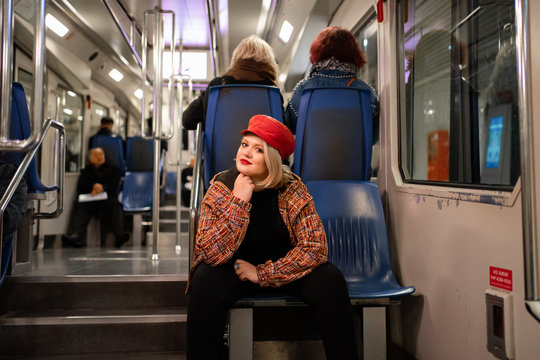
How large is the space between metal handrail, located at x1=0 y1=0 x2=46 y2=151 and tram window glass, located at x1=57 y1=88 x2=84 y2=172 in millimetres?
4205

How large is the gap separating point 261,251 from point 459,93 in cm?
126

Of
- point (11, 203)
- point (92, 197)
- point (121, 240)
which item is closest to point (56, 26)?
point (92, 197)

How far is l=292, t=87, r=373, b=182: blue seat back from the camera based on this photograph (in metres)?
2.80

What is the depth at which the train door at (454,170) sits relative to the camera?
1.73 metres

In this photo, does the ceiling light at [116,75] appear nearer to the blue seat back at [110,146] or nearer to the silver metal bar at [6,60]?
the blue seat back at [110,146]

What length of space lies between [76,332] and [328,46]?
2275 mm

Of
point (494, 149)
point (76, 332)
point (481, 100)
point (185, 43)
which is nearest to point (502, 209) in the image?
point (494, 149)

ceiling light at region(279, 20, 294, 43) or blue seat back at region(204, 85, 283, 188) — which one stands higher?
ceiling light at region(279, 20, 294, 43)

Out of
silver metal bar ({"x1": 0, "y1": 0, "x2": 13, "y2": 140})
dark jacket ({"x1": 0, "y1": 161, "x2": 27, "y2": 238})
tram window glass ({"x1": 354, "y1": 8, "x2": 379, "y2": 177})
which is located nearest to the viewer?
silver metal bar ({"x1": 0, "y1": 0, "x2": 13, "y2": 140})

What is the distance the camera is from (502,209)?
1726 millimetres

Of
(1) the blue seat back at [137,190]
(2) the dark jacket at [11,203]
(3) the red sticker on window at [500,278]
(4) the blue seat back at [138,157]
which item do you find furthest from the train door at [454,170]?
Answer: (4) the blue seat back at [138,157]

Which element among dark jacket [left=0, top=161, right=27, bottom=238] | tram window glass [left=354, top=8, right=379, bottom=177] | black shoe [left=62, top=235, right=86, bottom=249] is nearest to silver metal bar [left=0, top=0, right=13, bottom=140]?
dark jacket [left=0, top=161, right=27, bottom=238]

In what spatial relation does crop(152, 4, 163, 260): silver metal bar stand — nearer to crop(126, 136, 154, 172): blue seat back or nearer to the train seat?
the train seat

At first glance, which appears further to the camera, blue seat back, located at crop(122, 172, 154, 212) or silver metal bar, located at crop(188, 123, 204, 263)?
blue seat back, located at crop(122, 172, 154, 212)
